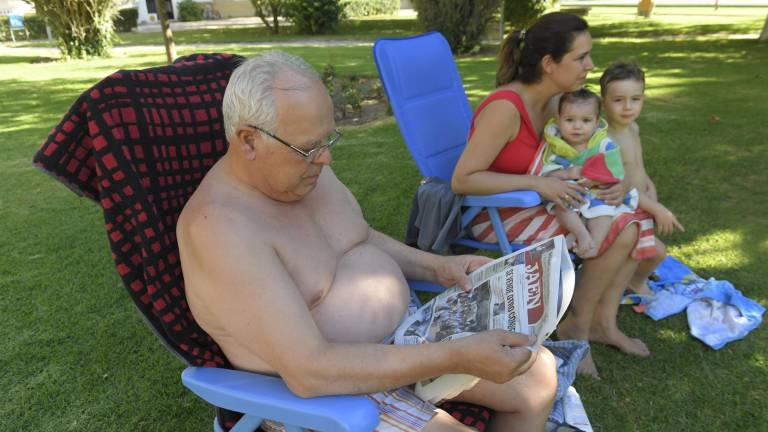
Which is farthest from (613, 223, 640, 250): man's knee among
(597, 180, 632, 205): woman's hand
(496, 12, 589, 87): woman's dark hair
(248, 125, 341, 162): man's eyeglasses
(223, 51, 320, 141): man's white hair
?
(223, 51, 320, 141): man's white hair

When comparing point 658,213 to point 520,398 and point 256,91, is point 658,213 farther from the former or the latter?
point 256,91

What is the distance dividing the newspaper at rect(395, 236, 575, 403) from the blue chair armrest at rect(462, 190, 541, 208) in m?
0.66

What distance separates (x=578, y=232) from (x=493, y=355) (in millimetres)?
1329

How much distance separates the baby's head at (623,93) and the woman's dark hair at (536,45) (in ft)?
1.10

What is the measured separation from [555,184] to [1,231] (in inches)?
160

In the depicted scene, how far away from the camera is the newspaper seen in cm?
154

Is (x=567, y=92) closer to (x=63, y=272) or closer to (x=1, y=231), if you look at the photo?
(x=63, y=272)

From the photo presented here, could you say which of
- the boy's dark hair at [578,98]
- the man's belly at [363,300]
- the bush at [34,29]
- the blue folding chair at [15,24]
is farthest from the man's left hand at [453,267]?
the bush at [34,29]

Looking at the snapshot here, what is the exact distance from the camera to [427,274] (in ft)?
6.81

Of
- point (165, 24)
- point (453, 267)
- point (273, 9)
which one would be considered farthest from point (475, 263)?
point (273, 9)

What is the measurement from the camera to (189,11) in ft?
95.1

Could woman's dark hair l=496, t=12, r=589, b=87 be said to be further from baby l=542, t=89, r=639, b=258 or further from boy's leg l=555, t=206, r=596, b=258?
boy's leg l=555, t=206, r=596, b=258

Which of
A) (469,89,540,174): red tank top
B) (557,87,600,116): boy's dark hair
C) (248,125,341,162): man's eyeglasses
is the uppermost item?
(248,125,341,162): man's eyeglasses

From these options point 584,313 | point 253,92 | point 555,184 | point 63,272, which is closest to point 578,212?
point 555,184
